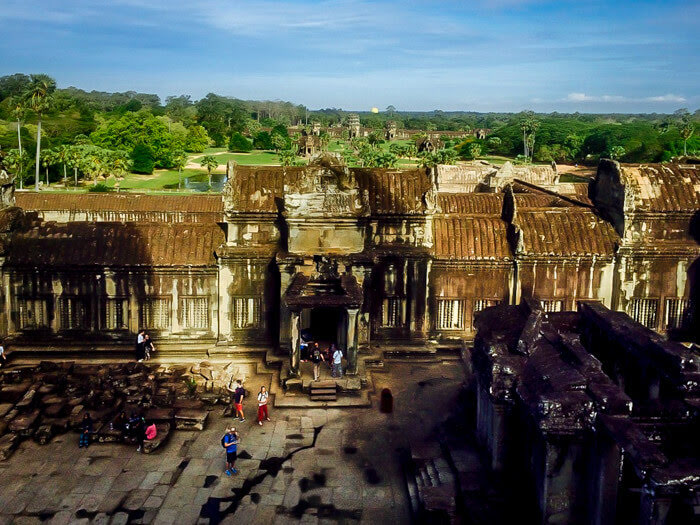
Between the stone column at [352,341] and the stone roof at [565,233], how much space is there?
19.8 ft

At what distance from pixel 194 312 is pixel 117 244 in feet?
10.4

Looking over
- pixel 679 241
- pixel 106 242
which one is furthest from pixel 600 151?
pixel 106 242

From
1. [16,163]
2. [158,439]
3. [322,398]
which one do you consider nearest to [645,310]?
[322,398]

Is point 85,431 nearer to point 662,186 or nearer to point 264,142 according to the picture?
point 662,186

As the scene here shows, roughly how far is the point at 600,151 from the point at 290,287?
383 ft

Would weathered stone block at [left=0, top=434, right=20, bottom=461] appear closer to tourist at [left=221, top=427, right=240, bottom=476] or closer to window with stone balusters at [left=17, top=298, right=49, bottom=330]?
tourist at [left=221, top=427, right=240, bottom=476]

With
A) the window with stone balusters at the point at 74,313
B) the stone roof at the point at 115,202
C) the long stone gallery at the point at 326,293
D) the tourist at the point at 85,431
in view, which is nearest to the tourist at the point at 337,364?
the long stone gallery at the point at 326,293

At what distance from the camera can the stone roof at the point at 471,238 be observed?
20.7 metres

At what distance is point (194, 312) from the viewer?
2044cm

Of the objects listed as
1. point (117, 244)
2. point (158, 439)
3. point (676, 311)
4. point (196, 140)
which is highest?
point (196, 140)

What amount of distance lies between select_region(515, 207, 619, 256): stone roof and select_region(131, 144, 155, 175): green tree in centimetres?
7658

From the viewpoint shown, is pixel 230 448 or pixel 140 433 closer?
pixel 230 448

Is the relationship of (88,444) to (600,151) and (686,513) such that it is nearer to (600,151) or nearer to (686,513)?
(686,513)

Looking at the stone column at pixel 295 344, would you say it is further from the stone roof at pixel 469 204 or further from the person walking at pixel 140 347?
the stone roof at pixel 469 204
